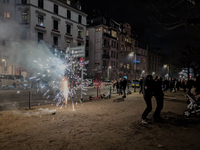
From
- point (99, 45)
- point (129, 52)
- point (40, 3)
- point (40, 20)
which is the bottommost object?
point (99, 45)

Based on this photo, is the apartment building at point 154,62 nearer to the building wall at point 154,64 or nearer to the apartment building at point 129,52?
the building wall at point 154,64

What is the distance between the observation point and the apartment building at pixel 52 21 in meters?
25.9

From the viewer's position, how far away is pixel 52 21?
98.9ft

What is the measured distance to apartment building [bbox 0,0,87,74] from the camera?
25.9 metres

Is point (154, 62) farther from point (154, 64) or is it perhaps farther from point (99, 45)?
point (99, 45)

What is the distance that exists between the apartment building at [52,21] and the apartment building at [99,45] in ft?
25.4

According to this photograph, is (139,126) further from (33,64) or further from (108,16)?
(108,16)

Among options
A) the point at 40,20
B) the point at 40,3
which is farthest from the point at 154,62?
the point at 40,3

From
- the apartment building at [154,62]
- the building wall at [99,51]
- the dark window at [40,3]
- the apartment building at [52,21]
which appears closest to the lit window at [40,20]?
the apartment building at [52,21]

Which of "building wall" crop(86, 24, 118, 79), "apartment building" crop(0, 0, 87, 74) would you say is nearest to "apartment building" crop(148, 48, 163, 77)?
"building wall" crop(86, 24, 118, 79)

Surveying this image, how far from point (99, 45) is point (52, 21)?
1754 centimetres

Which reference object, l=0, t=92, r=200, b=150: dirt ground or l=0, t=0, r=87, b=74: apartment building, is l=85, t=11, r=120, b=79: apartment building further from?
l=0, t=92, r=200, b=150: dirt ground

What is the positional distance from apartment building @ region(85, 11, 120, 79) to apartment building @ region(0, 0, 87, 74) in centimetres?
775

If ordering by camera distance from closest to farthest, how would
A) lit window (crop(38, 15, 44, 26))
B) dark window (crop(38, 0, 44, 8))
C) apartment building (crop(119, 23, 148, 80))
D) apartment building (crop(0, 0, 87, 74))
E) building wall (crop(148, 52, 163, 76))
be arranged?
apartment building (crop(0, 0, 87, 74))
dark window (crop(38, 0, 44, 8))
lit window (crop(38, 15, 44, 26))
apartment building (crop(119, 23, 148, 80))
building wall (crop(148, 52, 163, 76))
